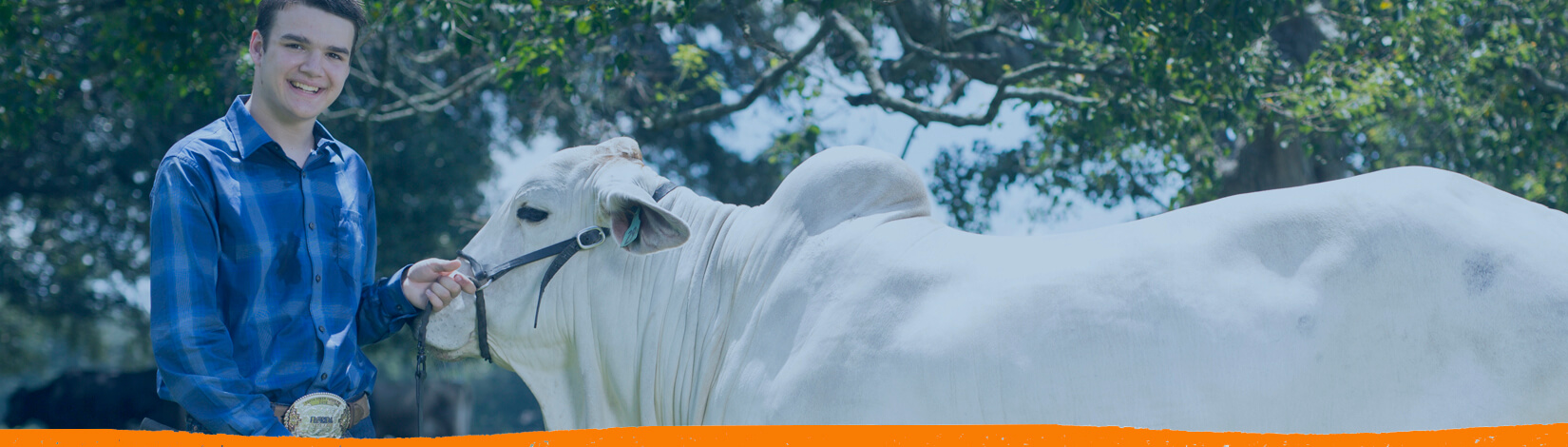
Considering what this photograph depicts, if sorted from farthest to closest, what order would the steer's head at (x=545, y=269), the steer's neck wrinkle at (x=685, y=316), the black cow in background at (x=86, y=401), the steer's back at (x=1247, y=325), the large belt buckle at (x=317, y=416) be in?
the black cow in background at (x=86, y=401) < the steer's head at (x=545, y=269) < the steer's neck wrinkle at (x=685, y=316) < the large belt buckle at (x=317, y=416) < the steer's back at (x=1247, y=325)

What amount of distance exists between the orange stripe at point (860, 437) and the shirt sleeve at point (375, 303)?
1106 mm

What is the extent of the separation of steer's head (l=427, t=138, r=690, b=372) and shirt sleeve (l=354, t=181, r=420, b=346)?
0.12 metres

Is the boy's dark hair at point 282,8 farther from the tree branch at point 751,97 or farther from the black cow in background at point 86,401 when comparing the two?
the black cow in background at point 86,401

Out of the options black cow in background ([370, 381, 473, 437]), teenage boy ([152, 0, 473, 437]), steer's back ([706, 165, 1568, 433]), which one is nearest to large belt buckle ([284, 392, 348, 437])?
teenage boy ([152, 0, 473, 437])

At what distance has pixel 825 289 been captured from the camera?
2.41m

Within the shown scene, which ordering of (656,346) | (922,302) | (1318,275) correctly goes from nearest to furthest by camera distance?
(1318,275)
(922,302)
(656,346)

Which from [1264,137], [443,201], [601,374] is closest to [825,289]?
[601,374]

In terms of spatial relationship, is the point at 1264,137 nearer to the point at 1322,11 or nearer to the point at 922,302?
the point at 1322,11

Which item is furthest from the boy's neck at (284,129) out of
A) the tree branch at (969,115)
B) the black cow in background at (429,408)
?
the black cow in background at (429,408)

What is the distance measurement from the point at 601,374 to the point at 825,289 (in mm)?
861

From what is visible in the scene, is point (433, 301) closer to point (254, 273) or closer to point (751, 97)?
point (254, 273)

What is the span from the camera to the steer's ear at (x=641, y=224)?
2.76 meters

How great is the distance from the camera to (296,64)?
253cm

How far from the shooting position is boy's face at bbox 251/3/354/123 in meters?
2.52
